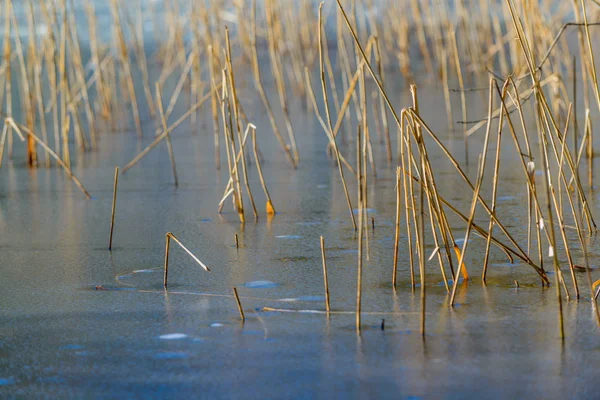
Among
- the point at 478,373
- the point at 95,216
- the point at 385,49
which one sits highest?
the point at 385,49

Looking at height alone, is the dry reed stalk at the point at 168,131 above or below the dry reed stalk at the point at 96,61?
below

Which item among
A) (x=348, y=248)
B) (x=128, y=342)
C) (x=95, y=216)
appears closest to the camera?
(x=128, y=342)

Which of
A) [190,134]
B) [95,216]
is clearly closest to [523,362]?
[95,216]

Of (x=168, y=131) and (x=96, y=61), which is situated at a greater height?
(x=96, y=61)

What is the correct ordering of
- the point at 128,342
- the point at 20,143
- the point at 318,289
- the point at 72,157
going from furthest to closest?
the point at 20,143
the point at 72,157
the point at 318,289
the point at 128,342

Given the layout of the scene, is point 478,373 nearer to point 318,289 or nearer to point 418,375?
point 418,375

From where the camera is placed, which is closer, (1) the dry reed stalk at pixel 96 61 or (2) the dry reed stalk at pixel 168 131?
(2) the dry reed stalk at pixel 168 131

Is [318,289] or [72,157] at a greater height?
[72,157]

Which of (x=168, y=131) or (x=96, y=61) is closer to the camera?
(x=168, y=131)

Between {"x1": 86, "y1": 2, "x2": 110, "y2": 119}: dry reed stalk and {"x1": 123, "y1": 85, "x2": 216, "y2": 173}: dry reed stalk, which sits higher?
{"x1": 86, "y1": 2, "x2": 110, "y2": 119}: dry reed stalk

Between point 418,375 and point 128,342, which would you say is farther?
point 128,342

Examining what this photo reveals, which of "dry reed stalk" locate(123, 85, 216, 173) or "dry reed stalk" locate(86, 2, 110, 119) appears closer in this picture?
"dry reed stalk" locate(123, 85, 216, 173)

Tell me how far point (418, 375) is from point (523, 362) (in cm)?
15

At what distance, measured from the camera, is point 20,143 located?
11.9 ft
